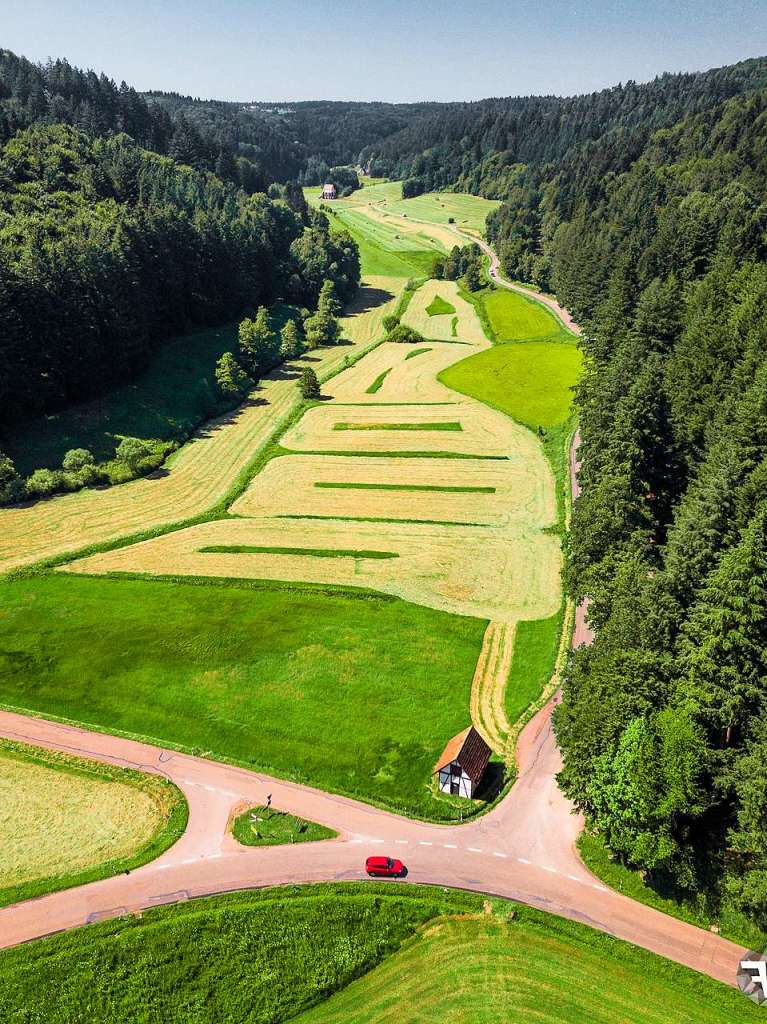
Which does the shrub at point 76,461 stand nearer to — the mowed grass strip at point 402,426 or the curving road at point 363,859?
the mowed grass strip at point 402,426

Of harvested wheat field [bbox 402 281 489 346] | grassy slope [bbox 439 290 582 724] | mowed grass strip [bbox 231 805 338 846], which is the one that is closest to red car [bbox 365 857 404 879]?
mowed grass strip [bbox 231 805 338 846]

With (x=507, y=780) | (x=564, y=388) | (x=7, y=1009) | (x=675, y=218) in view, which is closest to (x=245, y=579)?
(x=507, y=780)

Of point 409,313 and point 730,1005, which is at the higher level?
point 409,313

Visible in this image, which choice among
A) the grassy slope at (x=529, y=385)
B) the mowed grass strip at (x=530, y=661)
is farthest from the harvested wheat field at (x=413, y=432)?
the mowed grass strip at (x=530, y=661)

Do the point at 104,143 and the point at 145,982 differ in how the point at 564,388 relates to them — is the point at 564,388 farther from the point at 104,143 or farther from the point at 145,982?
the point at 104,143

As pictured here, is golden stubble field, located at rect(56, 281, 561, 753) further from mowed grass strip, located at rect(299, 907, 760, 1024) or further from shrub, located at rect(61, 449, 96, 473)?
shrub, located at rect(61, 449, 96, 473)

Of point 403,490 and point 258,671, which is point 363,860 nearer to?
point 258,671
